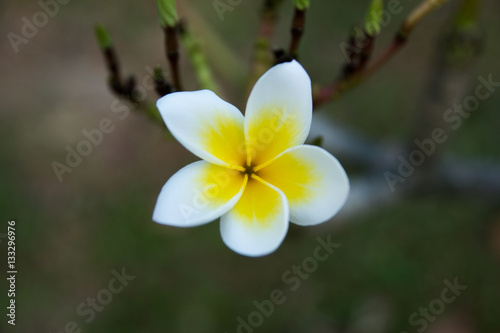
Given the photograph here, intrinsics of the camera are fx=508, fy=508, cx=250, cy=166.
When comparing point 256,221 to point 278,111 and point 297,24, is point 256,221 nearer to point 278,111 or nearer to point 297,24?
point 278,111

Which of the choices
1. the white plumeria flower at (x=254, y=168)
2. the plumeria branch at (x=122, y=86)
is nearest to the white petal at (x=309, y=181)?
the white plumeria flower at (x=254, y=168)

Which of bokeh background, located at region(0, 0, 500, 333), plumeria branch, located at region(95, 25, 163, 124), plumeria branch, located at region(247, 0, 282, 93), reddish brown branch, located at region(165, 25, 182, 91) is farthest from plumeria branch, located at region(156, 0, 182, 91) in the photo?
bokeh background, located at region(0, 0, 500, 333)

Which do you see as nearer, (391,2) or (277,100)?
(277,100)

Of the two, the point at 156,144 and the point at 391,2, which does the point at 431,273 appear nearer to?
the point at 391,2

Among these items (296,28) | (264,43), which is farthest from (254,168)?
(264,43)

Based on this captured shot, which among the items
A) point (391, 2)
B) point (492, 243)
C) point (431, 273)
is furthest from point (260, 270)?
point (391, 2)

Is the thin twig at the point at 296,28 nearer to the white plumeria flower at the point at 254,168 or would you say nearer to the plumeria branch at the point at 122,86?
the white plumeria flower at the point at 254,168

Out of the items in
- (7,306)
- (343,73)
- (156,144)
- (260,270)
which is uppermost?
(343,73)

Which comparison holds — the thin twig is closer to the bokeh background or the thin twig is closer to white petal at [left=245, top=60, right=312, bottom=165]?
white petal at [left=245, top=60, right=312, bottom=165]
